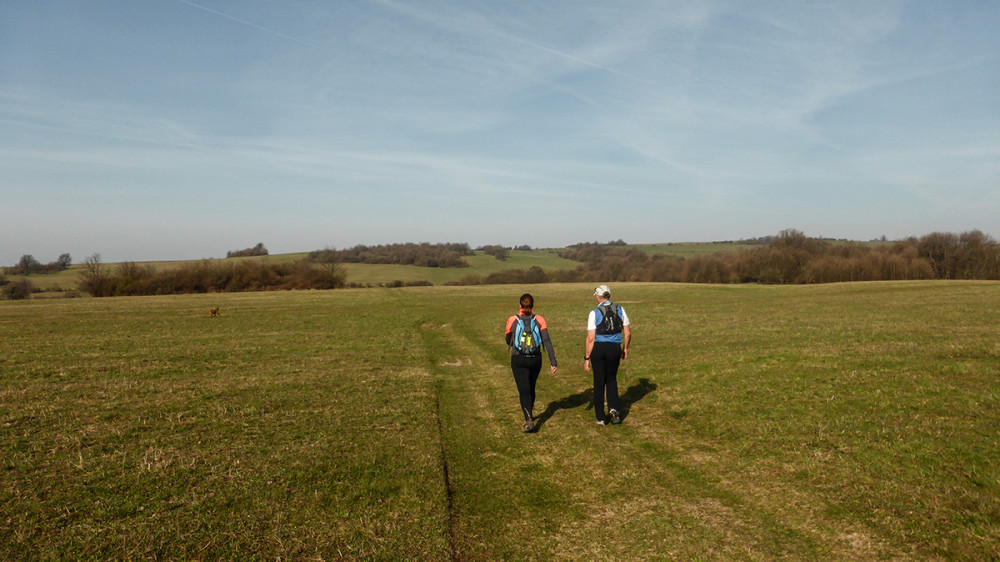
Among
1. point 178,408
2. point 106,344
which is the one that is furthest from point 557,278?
point 178,408

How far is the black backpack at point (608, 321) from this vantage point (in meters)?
10.1

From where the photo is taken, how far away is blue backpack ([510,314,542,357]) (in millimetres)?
9805

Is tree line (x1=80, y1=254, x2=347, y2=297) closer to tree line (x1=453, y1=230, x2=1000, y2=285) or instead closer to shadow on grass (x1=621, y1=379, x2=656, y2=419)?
tree line (x1=453, y1=230, x2=1000, y2=285)

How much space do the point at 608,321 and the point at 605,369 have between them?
1.07 meters

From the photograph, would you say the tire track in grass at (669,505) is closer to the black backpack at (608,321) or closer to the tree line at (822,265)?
the black backpack at (608,321)

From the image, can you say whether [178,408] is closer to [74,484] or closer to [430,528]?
[74,484]

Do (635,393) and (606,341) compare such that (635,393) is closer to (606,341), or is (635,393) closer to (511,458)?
(606,341)

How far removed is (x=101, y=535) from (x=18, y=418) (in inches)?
319

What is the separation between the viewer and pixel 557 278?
113375 millimetres

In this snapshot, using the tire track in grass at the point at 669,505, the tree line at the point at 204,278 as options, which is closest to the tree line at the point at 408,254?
the tree line at the point at 204,278

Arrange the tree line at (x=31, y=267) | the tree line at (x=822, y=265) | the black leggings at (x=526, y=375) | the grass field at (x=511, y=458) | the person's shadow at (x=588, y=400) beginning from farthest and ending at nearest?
the tree line at (x=31, y=267)
the tree line at (x=822, y=265)
the person's shadow at (x=588, y=400)
the black leggings at (x=526, y=375)
the grass field at (x=511, y=458)

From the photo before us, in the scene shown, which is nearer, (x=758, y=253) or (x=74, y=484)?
(x=74, y=484)

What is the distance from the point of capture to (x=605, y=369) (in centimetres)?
1031

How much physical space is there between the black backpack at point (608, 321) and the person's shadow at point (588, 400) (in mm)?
2538
